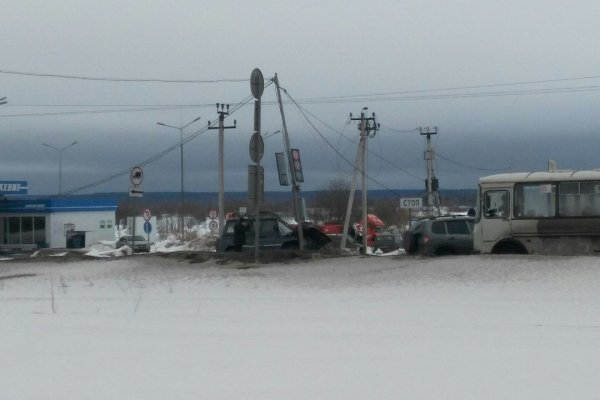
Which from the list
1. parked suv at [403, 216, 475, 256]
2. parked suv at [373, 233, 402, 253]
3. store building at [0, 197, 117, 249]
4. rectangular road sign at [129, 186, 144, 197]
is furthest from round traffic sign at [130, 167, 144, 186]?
store building at [0, 197, 117, 249]

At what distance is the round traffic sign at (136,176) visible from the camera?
76.2 feet

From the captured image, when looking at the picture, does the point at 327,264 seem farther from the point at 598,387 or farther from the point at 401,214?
the point at 401,214

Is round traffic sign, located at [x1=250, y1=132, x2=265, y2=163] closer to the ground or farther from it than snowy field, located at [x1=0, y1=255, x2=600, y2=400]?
farther from it

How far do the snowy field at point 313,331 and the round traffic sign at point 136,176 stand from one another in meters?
4.53

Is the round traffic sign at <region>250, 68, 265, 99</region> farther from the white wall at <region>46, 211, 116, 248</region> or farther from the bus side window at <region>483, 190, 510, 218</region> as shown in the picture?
the white wall at <region>46, 211, 116, 248</region>

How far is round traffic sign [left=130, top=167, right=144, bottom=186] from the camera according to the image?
2323cm

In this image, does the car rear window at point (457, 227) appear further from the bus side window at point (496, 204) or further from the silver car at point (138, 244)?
the silver car at point (138, 244)

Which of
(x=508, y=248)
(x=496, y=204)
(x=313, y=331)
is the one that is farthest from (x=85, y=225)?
(x=313, y=331)

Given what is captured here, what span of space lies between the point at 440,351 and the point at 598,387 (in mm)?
2110

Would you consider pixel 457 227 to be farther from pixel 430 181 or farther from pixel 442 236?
pixel 430 181

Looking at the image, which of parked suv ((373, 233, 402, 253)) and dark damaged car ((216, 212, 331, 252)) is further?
parked suv ((373, 233, 402, 253))

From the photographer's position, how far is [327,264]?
19250mm

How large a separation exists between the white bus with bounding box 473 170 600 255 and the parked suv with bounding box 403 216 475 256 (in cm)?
286

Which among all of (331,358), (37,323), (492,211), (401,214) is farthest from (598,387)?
(401,214)
